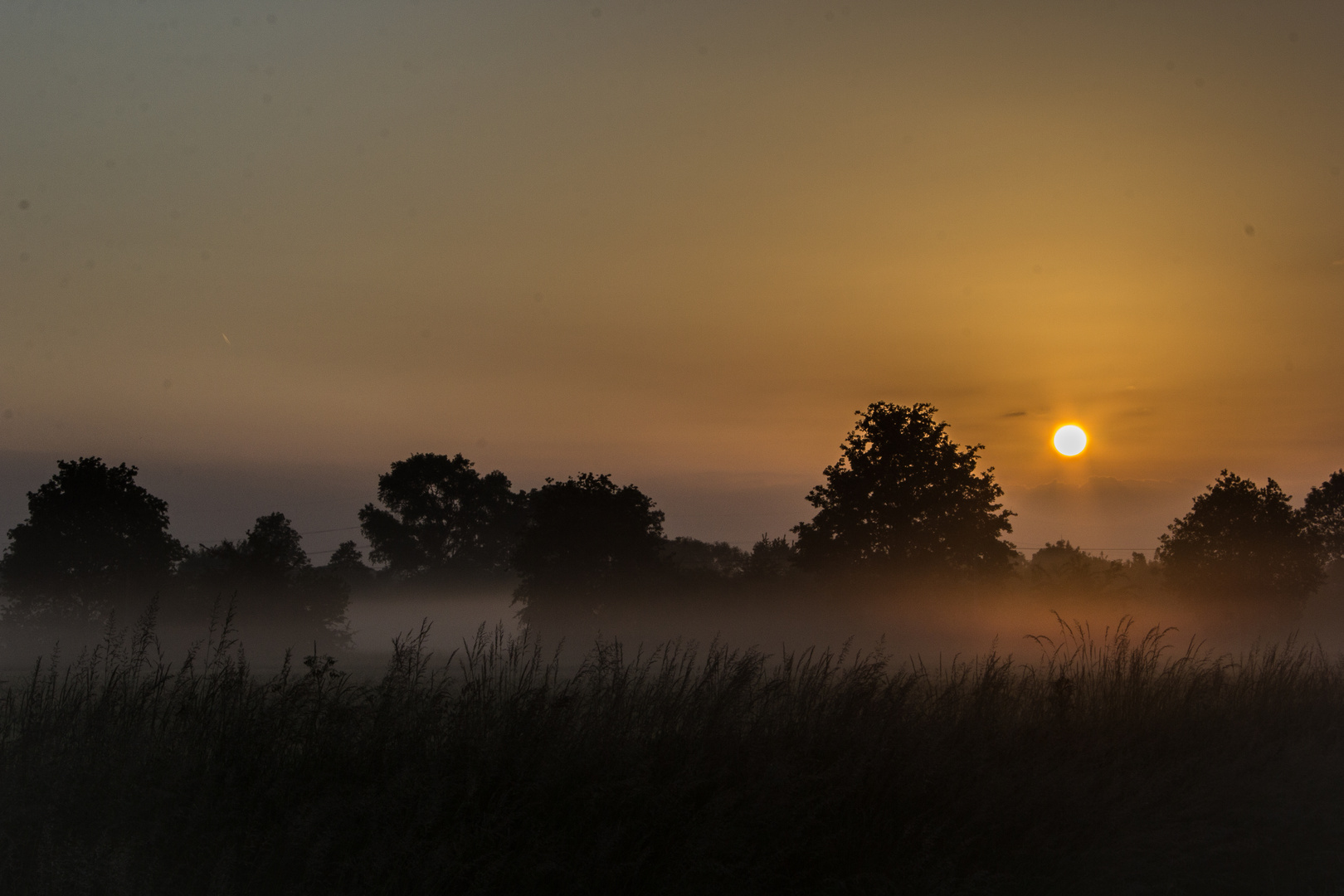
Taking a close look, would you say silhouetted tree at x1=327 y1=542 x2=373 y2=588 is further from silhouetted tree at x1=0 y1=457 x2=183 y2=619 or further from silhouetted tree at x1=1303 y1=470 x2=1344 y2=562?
silhouetted tree at x1=1303 y1=470 x2=1344 y2=562

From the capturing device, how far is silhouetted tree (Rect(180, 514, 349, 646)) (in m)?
52.5

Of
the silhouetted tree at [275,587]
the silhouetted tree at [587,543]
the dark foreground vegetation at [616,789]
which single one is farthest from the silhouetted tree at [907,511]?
the dark foreground vegetation at [616,789]

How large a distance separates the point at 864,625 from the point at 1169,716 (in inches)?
1322

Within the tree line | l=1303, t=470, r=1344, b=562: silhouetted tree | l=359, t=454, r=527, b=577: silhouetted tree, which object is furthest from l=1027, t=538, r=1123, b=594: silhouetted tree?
l=359, t=454, r=527, b=577: silhouetted tree

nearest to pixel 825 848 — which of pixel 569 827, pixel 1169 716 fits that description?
pixel 569 827

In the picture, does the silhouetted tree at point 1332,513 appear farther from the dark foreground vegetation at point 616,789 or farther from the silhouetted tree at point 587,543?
the dark foreground vegetation at point 616,789

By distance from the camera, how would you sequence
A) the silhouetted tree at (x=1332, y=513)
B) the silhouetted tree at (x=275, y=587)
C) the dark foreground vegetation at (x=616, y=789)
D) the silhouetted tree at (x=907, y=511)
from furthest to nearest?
the silhouetted tree at (x=1332, y=513) → the silhouetted tree at (x=275, y=587) → the silhouetted tree at (x=907, y=511) → the dark foreground vegetation at (x=616, y=789)

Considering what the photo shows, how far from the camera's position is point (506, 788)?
6234 millimetres

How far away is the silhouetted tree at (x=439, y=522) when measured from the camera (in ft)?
290

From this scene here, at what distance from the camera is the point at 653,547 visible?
172ft

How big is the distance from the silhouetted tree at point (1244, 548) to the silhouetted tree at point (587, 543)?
29057 millimetres

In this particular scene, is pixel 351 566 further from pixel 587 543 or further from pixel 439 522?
pixel 587 543

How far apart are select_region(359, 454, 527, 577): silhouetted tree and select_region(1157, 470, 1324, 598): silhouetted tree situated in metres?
56.5

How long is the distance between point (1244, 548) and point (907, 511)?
19.8 m
